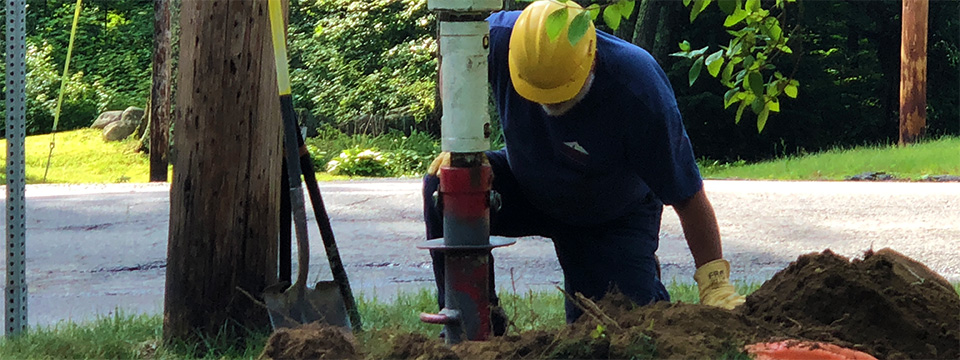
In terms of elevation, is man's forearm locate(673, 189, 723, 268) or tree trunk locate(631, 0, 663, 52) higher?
tree trunk locate(631, 0, 663, 52)

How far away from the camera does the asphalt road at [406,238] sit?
Result: 5.58m

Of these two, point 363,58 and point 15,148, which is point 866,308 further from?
point 363,58

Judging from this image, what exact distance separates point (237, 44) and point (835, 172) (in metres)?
10.5

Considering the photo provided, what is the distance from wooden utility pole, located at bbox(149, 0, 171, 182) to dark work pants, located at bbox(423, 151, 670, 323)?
13.5 m

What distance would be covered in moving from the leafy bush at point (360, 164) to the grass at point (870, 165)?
18.1 ft

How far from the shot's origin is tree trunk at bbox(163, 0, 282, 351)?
329 cm

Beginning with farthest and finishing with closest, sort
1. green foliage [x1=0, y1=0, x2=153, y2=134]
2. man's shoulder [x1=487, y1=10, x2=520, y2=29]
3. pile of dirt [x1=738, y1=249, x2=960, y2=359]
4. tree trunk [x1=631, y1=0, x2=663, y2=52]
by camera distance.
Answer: green foliage [x1=0, y1=0, x2=153, y2=134] < tree trunk [x1=631, y1=0, x2=663, y2=52] < man's shoulder [x1=487, y1=10, x2=520, y2=29] < pile of dirt [x1=738, y1=249, x2=960, y2=359]

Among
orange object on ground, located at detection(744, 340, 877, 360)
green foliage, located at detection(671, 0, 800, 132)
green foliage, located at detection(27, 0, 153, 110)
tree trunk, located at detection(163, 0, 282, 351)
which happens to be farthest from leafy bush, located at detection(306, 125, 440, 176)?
orange object on ground, located at detection(744, 340, 877, 360)

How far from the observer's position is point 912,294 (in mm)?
2803

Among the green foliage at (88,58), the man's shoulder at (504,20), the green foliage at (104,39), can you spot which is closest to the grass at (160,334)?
the man's shoulder at (504,20)

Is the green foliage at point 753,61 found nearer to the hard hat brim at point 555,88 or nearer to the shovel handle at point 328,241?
the hard hat brim at point 555,88

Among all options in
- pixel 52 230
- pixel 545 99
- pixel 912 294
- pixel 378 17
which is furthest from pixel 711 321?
pixel 378 17

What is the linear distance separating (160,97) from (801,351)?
15433 millimetres

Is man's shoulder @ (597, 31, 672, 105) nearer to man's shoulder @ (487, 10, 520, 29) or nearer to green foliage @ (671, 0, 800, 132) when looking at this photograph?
green foliage @ (671, 0, 800, 132)
